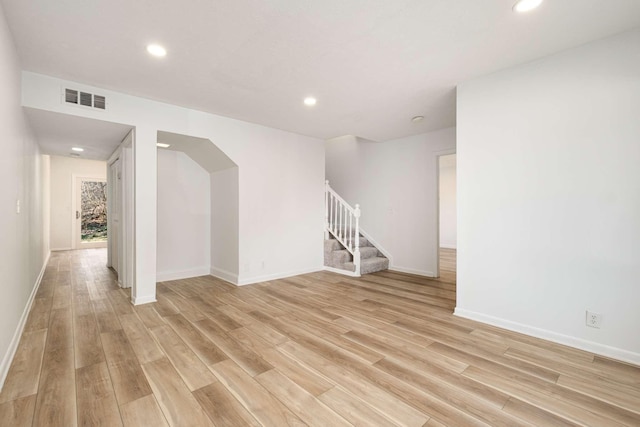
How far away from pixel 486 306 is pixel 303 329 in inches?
72.7

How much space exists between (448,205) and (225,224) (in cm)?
700

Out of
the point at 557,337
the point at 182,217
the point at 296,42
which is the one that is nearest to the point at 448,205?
the point at 557,337

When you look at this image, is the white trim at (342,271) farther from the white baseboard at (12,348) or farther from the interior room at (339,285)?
the white baseboard at (12,348)

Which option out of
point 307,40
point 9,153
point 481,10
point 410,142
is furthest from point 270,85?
point 410,142

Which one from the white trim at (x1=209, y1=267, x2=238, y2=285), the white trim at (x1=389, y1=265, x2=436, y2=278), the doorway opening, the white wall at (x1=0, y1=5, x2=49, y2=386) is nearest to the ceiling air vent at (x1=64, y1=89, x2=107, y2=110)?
the white wall at (x1=0, y1=5, x2=49, y2=386)

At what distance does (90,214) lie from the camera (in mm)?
8914

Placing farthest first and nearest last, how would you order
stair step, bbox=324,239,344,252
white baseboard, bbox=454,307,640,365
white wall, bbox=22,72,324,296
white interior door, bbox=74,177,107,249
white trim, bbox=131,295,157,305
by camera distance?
1. white interior door, bbox=74,177,107,249
2. stair step, bbox=324,239,344,252
3. white trim, bbox=131,295,157,305
4. white wall, bbox=22,72,324,296
5. white baseboard, bbox=454,307,640,365

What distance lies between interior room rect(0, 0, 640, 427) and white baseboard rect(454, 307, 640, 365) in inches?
0.4

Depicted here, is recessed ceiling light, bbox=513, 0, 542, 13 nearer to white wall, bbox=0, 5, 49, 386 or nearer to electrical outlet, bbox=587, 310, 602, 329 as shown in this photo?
electrical outlet, bbox=587, 310, 602, 329

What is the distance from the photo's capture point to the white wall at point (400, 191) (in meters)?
5.05

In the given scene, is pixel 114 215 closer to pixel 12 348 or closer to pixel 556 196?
pixel 12 348

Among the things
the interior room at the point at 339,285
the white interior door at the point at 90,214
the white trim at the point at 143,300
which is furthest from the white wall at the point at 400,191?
the white interior door at the point at 90,214

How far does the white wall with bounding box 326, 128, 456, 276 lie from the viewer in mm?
5047

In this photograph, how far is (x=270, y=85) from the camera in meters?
3.10
